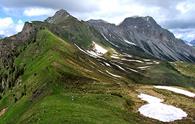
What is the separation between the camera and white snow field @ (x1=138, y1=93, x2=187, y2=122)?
6505 cm

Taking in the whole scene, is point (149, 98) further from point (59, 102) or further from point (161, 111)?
point (59, 102)

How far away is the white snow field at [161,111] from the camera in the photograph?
2561 inches

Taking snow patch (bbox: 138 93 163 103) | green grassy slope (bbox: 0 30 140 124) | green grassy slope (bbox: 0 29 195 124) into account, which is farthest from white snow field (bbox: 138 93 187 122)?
green grassy slope (bbox: 0 30 140 124)

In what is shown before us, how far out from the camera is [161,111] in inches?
2699

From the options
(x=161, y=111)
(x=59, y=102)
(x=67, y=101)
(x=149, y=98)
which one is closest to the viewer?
(x=59, y=102)

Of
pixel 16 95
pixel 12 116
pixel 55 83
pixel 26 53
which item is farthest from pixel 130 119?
pixel 26 53

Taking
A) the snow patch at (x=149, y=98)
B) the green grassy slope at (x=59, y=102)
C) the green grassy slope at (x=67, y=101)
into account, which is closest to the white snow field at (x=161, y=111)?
the snow patch at (x=149, y=98)

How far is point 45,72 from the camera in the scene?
89.6 metres

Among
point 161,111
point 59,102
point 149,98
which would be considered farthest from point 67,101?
point 149,98

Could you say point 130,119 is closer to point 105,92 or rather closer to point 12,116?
point 105,92

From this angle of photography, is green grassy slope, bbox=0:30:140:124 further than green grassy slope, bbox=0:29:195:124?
No

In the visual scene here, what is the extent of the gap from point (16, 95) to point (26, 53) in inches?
1909

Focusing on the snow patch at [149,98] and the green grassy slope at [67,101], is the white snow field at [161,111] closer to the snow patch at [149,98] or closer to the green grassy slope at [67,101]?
the snow patch at [149,98]

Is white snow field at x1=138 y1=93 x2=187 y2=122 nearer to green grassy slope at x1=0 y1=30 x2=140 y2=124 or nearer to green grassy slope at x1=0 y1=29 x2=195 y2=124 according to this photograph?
green grassy slope at x1=0 y1=29 x2=195 y2=124
